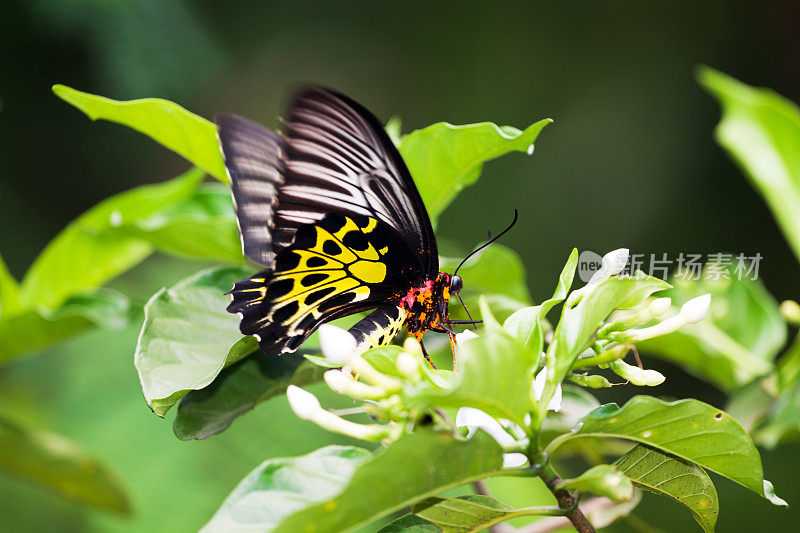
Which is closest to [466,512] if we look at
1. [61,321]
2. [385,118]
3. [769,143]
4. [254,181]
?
[254,181]

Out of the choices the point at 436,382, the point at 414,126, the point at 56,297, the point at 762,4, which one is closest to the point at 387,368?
the point at 436,382

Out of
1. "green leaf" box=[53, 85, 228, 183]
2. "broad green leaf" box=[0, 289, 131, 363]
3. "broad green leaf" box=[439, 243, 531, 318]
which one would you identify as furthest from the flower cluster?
"broad green leaf" box=[0, 289, 131, 363]

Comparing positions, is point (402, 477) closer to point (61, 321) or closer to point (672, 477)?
point (672, 477)

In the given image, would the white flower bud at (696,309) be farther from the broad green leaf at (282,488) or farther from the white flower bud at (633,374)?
the broad green leaf at (282,488)

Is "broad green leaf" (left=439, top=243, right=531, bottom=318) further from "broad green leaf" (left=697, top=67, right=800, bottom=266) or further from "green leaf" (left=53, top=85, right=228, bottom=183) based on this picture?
"broad green leaf" (left=697, top=67, right=800, bottom=266)

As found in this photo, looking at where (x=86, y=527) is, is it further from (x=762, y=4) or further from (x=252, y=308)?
(x=762, y=4)

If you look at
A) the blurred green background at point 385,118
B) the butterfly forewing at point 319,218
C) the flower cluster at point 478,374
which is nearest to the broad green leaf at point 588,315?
the flower cluster at point 478,374
